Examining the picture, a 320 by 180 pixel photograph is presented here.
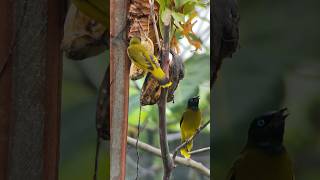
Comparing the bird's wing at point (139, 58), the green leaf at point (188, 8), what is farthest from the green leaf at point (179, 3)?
the bird's wing at point (139, 58)

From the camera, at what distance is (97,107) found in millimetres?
1239

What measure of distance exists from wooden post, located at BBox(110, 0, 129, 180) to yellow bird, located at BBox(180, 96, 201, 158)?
0.37ft

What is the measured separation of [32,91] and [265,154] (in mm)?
534

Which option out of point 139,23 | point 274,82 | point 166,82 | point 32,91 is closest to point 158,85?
point 166,82

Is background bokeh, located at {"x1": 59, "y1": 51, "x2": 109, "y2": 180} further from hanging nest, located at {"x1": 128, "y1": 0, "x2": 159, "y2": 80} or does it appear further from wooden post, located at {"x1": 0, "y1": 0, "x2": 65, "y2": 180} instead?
hanging nest, located at {"x1": 128, "y1": 0, "x2": 159, "y2": 80}

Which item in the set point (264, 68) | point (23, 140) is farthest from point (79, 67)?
point (264, 68)

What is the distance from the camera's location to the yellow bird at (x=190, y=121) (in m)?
1.04

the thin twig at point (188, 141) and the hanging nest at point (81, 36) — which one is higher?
the hanging nest at point (81, 36)

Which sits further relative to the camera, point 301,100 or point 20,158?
point 20,158

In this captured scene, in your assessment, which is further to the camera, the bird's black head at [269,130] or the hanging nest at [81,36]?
the hanging nest at [81,36]

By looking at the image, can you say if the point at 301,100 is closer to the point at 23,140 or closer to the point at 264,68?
the point at 264,68

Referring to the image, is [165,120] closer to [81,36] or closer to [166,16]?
[166,16]

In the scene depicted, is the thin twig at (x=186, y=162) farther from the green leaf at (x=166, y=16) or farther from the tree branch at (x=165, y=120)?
the green leaf at (x=166, y=16)

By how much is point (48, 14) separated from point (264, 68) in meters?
0.50
